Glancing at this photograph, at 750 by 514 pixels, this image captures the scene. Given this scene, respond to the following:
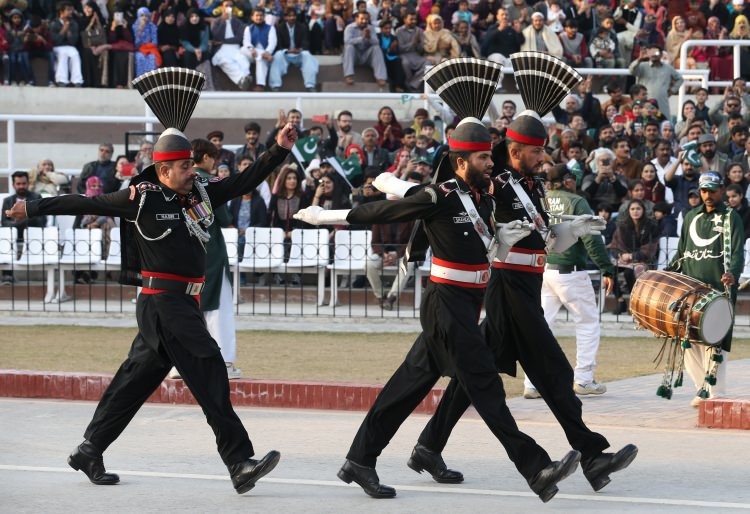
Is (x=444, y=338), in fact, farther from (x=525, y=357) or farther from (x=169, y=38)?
(x=169, y=38)

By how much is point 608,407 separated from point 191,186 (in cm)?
420

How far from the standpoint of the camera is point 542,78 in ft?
31.1

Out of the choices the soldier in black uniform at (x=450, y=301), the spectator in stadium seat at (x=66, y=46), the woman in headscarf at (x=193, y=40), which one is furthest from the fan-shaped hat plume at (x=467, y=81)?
the spectator in stadium seat at (x=66, y=46)

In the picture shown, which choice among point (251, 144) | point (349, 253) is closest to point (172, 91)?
point (349, 253)

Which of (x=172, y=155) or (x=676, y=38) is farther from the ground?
(x=676, y=38)

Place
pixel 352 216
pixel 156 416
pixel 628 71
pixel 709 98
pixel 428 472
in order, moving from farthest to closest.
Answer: pixel 709 98, pixel 628 71, pixel 156 416, pixel 428 472, pixel 352 216

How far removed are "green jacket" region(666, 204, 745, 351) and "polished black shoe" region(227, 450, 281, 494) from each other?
14.3ft

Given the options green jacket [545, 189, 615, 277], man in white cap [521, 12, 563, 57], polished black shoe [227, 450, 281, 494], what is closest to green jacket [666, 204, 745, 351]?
green jacket [545, 189, 615, 277]

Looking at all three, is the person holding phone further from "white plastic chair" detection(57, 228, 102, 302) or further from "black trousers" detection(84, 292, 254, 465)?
"black trousers" detection(84, 292, 254, 465)

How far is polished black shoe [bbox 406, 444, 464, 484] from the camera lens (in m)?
9.14

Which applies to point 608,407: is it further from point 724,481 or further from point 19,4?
point 19,4

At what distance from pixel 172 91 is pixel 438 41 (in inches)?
613

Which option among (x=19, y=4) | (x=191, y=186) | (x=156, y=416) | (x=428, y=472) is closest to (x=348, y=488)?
(x=428, y=472)

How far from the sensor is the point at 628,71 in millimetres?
22875
